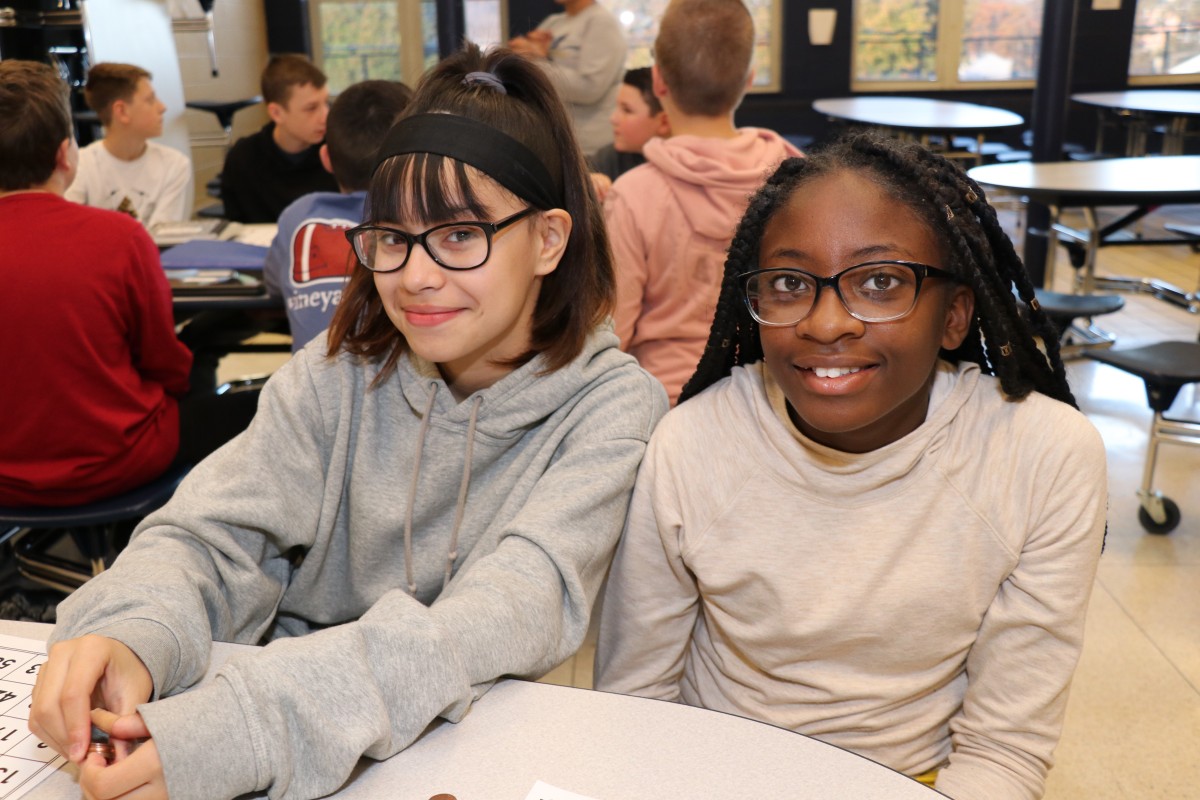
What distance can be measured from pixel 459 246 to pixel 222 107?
5.94 metres

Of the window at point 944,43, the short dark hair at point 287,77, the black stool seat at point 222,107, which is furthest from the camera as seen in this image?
the window at point 944,43

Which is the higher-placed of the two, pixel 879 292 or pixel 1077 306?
pixel 879 292

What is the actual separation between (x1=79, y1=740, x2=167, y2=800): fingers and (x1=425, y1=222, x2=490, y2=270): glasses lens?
551mm

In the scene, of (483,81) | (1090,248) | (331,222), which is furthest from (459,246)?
(1090,248)

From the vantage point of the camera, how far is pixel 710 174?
227 centimetres

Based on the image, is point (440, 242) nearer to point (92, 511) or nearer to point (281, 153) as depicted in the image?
point (92, 511)

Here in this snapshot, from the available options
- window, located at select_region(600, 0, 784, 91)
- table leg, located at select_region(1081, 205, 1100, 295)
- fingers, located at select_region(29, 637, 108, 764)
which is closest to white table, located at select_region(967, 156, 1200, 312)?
table leg, located at select_region(1081, 205, 1100, 295)

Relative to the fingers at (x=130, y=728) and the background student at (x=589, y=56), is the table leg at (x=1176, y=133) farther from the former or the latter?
the fingers at (x=130, y=728)

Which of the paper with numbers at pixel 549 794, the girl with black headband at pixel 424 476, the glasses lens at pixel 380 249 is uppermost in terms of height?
the glasses lens at pixel 380 249

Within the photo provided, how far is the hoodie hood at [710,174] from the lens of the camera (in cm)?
228

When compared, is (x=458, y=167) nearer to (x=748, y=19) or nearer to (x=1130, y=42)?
(x=748, y=19)

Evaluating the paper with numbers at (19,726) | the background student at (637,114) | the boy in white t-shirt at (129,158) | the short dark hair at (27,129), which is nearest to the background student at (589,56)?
the background student at (637,114)

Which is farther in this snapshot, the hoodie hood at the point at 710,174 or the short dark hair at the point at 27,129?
the hoodie hood at the point at 710,174

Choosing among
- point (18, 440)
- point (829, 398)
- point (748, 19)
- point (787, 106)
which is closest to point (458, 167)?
point (829, 398)
